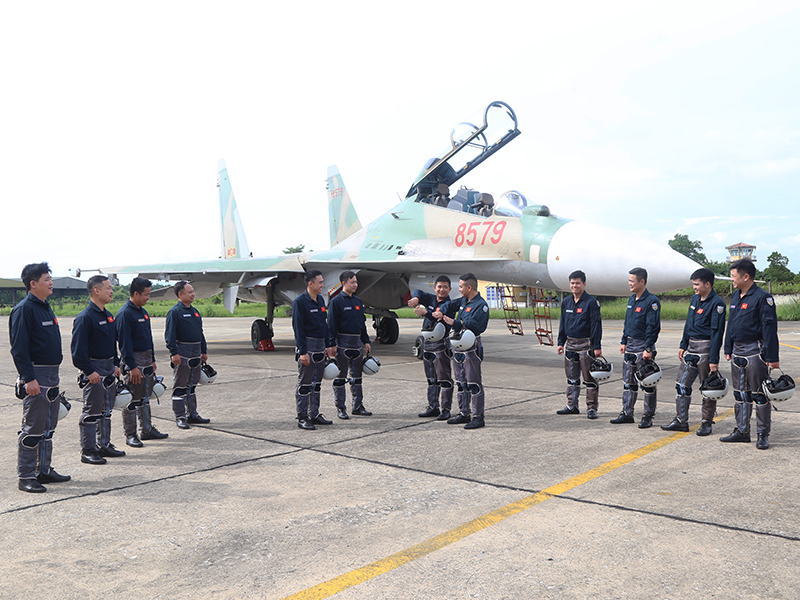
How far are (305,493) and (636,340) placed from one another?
4017 millimetres

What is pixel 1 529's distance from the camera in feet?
12.6

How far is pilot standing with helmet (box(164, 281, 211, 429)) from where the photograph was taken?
6.89 metres

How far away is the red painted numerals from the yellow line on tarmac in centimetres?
650

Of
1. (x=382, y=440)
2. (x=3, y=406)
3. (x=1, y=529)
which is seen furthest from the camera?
(x=3, y=406)

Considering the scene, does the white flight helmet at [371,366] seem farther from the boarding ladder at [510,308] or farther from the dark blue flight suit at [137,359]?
the boarding ladder at [510,308]

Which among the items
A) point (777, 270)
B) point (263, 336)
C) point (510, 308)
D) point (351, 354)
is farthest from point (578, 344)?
point (777, 270)

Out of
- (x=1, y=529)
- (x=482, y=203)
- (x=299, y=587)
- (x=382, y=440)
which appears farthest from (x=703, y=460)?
(x=482, y=203)

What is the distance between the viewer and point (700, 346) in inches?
240

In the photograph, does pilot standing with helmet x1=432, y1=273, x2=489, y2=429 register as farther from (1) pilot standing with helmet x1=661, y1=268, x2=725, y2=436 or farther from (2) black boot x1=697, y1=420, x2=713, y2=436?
(2) black boot x1=697, y1=420, x2=713, y2=436

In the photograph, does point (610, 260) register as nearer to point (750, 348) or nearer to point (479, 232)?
point (479, 232)

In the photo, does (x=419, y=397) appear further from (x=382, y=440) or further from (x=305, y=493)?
(x=305, y=493)

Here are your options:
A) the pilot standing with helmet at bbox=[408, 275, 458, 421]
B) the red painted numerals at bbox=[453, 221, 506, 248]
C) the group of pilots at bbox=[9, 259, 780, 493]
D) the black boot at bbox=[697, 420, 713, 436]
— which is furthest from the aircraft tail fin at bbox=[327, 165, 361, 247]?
the black boot at bbox=[697, 420, 713, 436]

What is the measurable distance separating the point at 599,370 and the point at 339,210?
46.2 ft

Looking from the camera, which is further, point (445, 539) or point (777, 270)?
point (777, 270)
